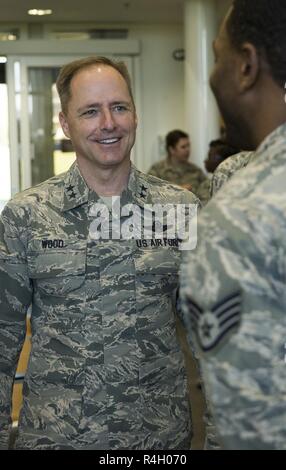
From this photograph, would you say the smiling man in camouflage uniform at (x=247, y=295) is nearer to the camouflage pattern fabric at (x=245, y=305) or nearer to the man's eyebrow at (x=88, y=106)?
the camouflage pattern fabric at (x=245, y=305)

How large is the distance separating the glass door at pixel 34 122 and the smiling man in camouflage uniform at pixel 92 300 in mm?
6975

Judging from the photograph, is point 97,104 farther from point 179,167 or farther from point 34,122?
point 34,122

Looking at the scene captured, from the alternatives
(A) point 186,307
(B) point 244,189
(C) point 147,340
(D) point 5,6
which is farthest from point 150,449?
(D) point 5,6

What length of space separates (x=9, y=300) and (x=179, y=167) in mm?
5598

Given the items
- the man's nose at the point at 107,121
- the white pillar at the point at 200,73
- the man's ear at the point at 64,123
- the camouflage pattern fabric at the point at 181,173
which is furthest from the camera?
the white pillar at the point at 200,73

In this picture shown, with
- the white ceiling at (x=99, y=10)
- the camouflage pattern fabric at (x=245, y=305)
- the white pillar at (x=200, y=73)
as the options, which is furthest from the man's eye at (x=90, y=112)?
the white ceiling at (x=99, y=10)

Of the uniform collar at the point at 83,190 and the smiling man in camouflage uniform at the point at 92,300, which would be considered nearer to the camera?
the smiling man in camouflage uniform at the point at 92,300

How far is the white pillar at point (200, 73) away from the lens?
305 inches

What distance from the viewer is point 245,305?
91 centimetres

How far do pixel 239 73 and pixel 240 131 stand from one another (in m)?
0.09

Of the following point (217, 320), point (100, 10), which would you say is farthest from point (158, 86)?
point (217, 320)

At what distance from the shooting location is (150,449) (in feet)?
5.66

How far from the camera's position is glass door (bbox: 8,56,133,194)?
8.74 m

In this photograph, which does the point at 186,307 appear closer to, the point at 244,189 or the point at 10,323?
the point at 244,189
